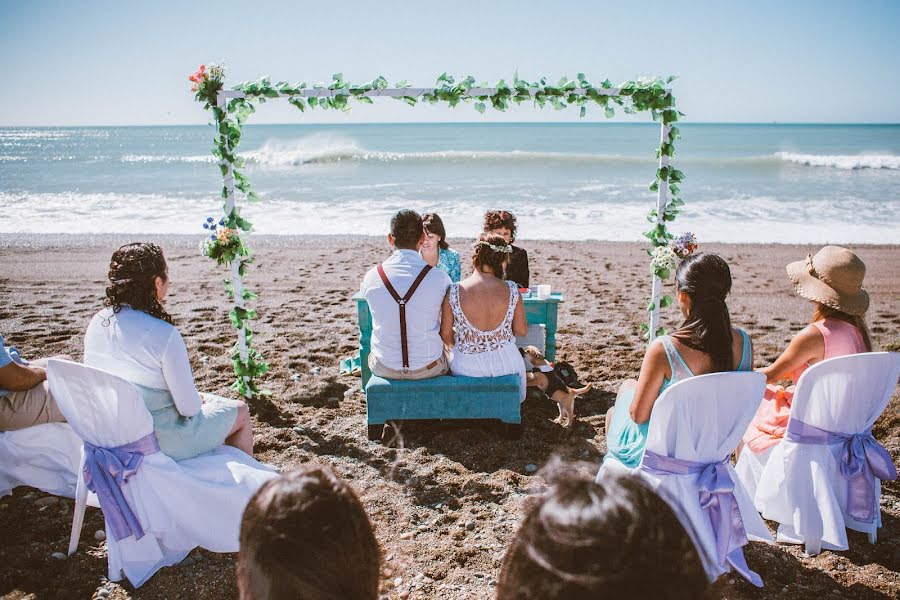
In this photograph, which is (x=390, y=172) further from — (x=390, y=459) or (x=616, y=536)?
(x=616, y=536)

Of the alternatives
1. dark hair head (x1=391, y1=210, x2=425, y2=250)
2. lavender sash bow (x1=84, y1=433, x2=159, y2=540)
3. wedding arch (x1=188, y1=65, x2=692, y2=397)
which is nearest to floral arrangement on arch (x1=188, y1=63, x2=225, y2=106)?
wedding arch (x1=188, y1=65, x2=692, y2=397)

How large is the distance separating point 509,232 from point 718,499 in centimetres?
297

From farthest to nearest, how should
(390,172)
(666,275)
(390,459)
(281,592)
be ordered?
(390,172) < (666,275) < (390,459) < (281,592)

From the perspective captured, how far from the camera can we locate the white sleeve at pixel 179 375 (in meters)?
2.98

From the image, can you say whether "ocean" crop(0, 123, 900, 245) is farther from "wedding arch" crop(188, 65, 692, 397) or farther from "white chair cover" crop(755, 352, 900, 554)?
"white chair cover" crop(755, 352, 900, 554)

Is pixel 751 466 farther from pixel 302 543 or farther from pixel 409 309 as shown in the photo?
pixel 302 543

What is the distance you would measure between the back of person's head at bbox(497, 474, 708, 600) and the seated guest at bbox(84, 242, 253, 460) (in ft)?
8.20

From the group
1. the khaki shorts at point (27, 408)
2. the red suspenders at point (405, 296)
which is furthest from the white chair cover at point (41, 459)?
the red suspenders at point (405, 296)

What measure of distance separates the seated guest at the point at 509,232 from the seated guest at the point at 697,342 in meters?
2.23

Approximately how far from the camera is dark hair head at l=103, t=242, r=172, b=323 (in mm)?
3023

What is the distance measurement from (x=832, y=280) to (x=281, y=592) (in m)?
3.20

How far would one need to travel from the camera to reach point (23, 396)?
11.4 ft

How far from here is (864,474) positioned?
3092mm

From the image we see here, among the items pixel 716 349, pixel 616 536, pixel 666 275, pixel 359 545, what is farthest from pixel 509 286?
pixel 616 536
